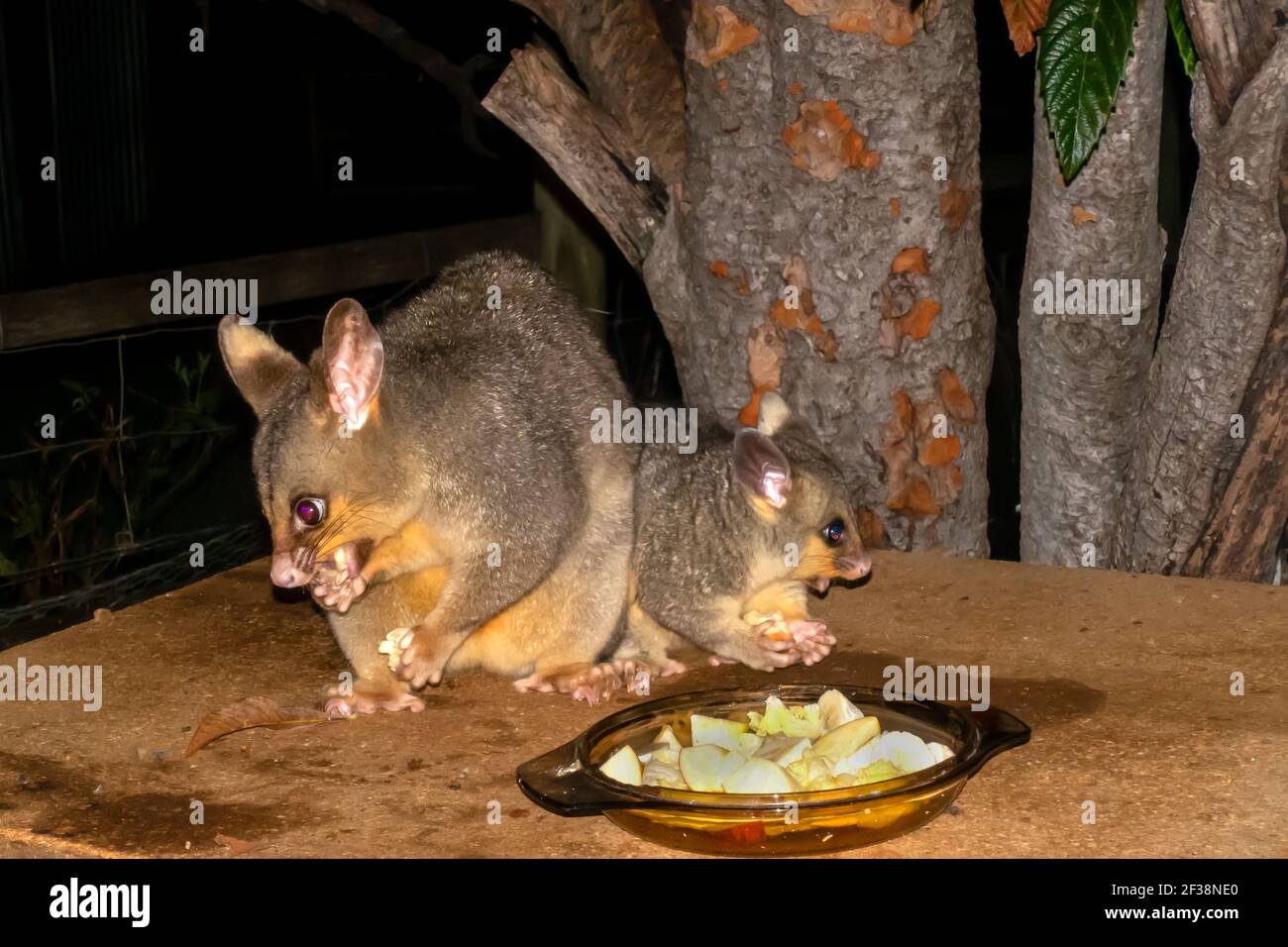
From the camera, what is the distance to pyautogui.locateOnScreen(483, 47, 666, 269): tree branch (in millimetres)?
4957

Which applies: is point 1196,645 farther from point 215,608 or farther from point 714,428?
point 215,608

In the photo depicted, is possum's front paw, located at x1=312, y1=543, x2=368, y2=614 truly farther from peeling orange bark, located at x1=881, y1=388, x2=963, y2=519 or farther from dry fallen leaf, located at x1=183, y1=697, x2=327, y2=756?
peeling orange bark, located at x1=881, y1=388, x2=963, y2=519

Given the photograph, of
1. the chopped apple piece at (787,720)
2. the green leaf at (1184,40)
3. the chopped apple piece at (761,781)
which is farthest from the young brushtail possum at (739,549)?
the green leaf at (1184,40)

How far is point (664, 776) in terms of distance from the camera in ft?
10.1

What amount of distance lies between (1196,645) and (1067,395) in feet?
4.51

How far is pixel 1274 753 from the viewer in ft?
10.7

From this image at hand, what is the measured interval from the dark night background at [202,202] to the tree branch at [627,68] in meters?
0.16

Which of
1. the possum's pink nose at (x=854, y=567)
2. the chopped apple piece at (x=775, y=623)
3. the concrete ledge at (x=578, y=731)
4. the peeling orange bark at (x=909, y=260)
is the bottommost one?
the concrete ledge at (x=578, y=731)

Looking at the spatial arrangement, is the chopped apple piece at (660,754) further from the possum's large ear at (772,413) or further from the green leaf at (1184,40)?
the green leaf at (1184,40)

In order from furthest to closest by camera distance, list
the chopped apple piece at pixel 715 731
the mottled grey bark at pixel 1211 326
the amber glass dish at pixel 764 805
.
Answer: the mottled grey bark at pixel 1211 326 → the chopped apple piece at pixel 715 731 → the amber glass dish at pixel 764 805

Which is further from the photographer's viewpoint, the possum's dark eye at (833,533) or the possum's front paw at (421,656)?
the possum's dark eye at (833,533)

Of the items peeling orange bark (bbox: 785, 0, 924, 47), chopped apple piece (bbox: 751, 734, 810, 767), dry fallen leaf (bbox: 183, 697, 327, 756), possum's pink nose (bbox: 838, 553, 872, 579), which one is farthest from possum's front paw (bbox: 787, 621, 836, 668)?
peeling orange bark (bbox: 785, 0, 924, 47)

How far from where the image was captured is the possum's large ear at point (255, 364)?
12.3 ft

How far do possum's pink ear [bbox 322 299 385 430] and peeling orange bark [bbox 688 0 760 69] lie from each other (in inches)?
66.9
